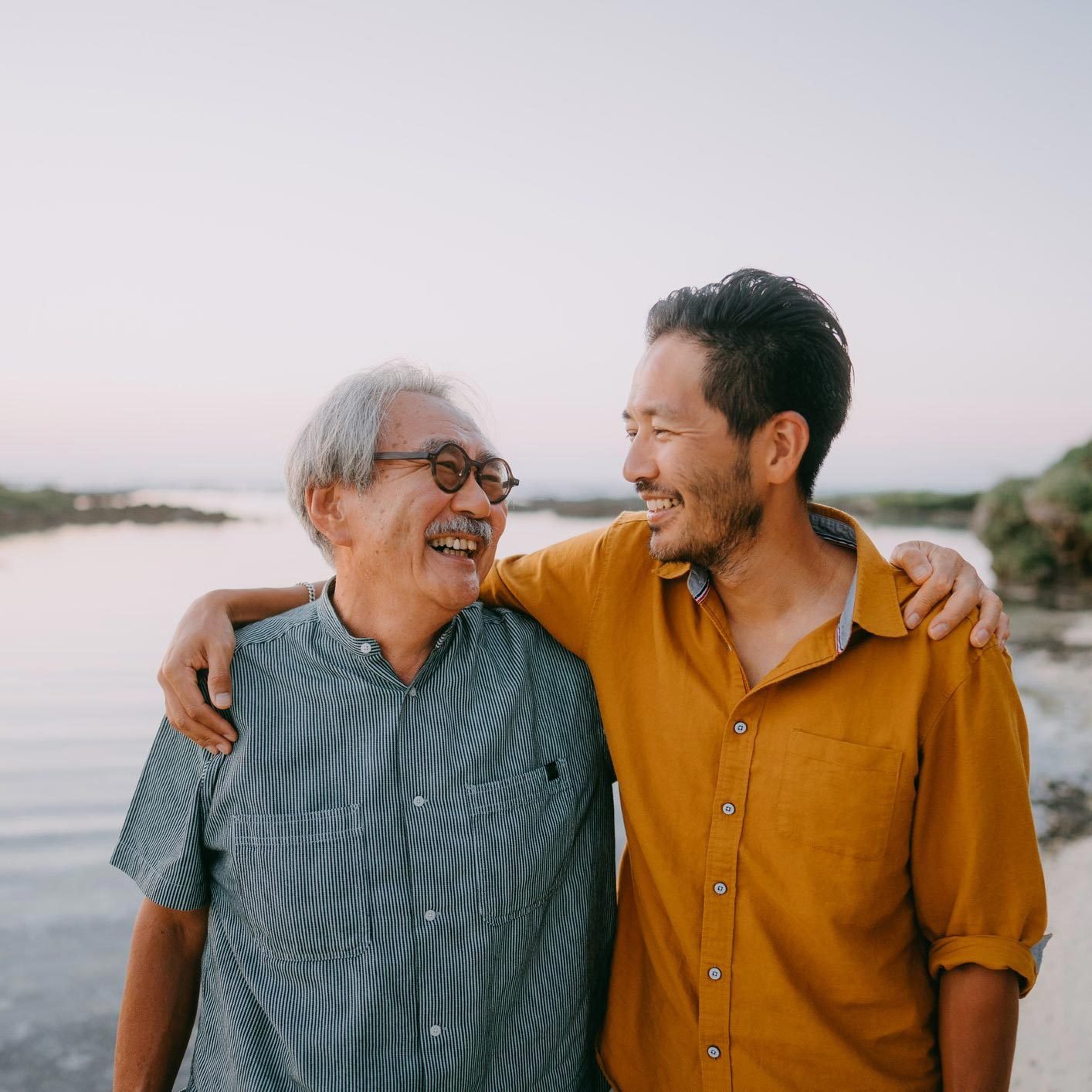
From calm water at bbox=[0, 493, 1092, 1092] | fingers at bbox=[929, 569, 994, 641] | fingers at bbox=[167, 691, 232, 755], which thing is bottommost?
calm water at bbox=[0, 493, 1092, 1092]

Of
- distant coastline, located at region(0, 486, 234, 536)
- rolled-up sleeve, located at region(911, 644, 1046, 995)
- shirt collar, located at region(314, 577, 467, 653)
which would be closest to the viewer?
rolled-up sleeve, located at region(911, 644, 1046, 995)

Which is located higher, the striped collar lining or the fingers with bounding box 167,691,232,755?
the striped collar lining

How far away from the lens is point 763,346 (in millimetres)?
2080

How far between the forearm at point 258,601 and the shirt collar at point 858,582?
1061 millimetres

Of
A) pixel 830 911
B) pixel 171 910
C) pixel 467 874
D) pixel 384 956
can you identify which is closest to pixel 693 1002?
pixel 830 911

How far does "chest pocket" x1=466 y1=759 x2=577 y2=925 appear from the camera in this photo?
1.92m

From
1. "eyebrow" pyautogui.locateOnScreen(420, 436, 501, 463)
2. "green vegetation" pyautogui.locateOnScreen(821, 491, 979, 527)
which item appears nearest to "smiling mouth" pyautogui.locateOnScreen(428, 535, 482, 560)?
"eyebrow" pyautogui.locateOnScreen(420, 436, 501, 463)

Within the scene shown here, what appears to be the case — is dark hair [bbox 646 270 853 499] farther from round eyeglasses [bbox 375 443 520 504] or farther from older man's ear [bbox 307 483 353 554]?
older man's ear [bbox 307 483 353 554]

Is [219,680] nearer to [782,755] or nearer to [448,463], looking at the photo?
[448,463]

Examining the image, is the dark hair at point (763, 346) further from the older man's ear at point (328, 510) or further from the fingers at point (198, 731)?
the fingers at point (198, 731)

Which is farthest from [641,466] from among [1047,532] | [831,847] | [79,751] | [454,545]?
[1047,532]

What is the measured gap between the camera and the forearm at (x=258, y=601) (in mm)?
2232

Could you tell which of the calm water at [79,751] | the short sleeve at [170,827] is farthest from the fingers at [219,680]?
the calm water at [79,751]

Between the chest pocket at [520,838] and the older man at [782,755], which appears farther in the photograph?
the chest pocket at [520,838]
